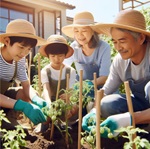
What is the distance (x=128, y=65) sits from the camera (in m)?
2.01

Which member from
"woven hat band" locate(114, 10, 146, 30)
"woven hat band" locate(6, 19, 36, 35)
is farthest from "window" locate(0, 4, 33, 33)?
"woven hat band" locate(114, 10, 146, 30)

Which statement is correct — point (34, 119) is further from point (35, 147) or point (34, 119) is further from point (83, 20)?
point (83, 20)

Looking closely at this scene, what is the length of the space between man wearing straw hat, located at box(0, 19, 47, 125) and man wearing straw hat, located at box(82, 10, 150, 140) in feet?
1.71

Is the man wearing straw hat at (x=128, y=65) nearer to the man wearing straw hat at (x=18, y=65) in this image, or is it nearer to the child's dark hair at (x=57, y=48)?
the man wearing straw hat at (x=18, y=65)

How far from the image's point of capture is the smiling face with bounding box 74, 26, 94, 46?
2.56 m

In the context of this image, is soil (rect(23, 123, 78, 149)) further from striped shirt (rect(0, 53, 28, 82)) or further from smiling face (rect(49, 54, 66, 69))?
smiling face (rect(49, 54, 66, 69))

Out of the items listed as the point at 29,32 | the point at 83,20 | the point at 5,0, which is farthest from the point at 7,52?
the point at 5,0

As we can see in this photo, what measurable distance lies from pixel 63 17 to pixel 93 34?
640 cm

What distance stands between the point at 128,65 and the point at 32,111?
2.70ft

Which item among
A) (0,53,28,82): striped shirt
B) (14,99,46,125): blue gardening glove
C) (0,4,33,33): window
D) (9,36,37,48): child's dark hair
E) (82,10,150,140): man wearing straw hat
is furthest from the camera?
(0,4,33,33): window

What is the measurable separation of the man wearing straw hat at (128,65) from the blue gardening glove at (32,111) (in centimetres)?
43

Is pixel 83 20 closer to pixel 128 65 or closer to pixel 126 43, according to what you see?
pixel 128 65

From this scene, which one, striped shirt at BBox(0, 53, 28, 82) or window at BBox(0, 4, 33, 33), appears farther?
window at BBox(0, 4, 33, 33)

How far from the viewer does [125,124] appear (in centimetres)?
156
